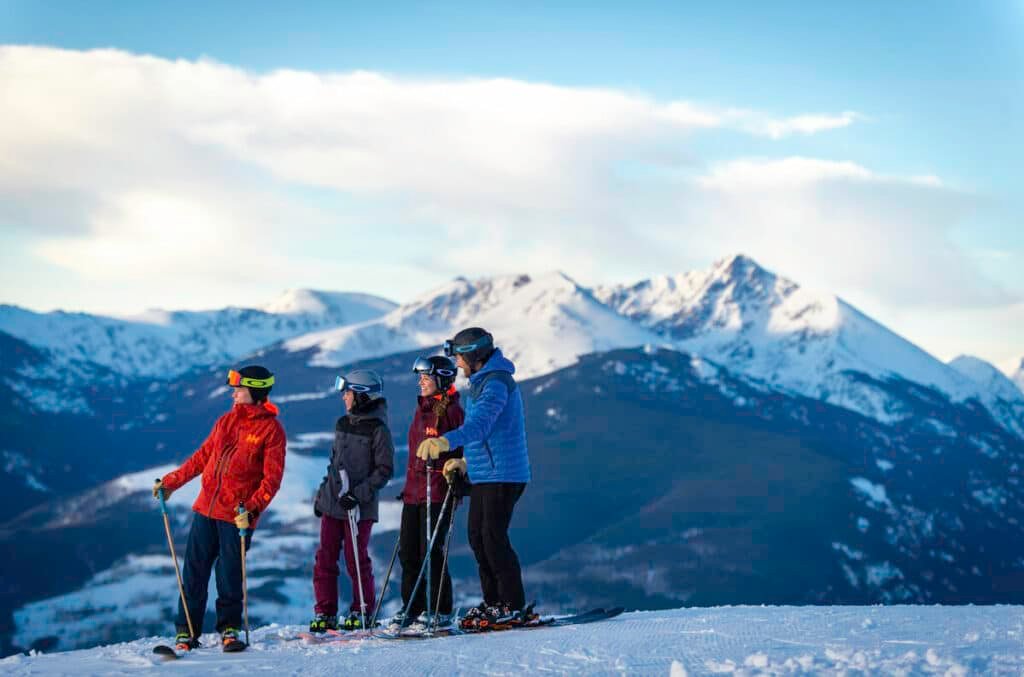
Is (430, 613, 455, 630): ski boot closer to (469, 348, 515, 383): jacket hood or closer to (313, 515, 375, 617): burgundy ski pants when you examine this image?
(313, 515, 375, 617): burgundy ski pants

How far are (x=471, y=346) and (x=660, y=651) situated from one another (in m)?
4.05

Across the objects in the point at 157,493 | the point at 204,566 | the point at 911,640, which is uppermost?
the point at 157,493

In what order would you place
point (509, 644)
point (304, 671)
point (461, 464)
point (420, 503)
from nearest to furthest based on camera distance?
point (304, 671) → point (509, 644) → point (461, 464) → point (420, 503)

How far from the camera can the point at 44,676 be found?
10.9 m

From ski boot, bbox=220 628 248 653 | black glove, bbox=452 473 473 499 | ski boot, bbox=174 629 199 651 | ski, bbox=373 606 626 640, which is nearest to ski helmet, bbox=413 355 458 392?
black glove, bbox=452 473 473 499

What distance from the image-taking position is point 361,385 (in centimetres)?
1412

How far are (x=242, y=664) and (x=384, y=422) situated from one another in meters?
3.91

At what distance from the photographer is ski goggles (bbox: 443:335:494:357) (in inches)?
520

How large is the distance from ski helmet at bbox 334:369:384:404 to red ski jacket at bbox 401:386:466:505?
1.92 feet

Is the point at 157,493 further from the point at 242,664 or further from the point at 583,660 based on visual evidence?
the point at 583,660

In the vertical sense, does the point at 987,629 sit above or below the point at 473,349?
below

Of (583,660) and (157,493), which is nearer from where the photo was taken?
(583,660)

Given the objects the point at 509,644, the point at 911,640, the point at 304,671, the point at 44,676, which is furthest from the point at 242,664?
the point at 911,640

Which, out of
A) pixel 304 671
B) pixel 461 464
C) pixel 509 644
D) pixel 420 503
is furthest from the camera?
pixel 420 503
